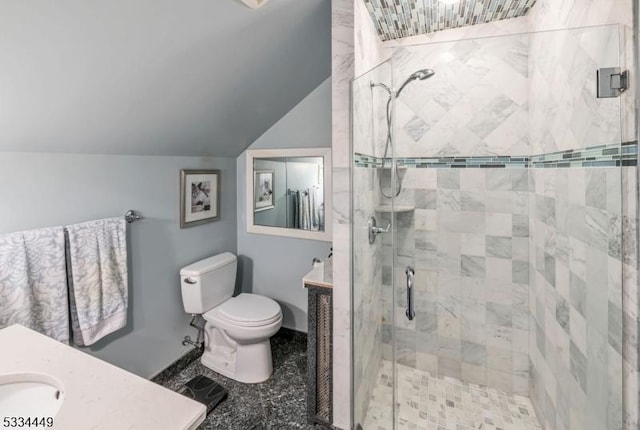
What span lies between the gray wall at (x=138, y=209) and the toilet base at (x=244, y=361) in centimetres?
32

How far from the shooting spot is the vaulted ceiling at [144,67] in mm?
1109

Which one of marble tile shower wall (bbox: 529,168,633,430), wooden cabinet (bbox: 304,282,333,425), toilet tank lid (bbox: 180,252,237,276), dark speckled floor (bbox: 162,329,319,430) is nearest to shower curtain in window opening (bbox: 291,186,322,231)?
toilet tank lid (bbox: 180,252,237,276)

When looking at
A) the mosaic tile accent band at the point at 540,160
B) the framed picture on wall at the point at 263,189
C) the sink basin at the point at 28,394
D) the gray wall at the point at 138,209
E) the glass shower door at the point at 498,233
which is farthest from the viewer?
the framed picture on wall at the point at 263,189

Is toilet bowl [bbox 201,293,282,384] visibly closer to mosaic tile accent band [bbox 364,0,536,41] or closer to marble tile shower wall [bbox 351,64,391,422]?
marble tile shower wall [bbox 351,64,391,422]

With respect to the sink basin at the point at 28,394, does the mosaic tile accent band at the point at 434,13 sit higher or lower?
higher

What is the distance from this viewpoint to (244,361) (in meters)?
2.16

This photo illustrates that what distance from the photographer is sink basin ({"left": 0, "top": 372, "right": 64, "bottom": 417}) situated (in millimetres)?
895

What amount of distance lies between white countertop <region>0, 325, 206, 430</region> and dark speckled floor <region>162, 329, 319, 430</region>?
1115mm

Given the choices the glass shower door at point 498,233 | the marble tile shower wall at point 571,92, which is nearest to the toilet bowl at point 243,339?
the glass shower door at point 498,233

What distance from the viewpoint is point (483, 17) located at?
6.29 ft

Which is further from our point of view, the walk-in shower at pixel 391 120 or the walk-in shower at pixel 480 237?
the walk-in shower at pixel 391 120

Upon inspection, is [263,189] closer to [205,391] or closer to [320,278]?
[320,278]

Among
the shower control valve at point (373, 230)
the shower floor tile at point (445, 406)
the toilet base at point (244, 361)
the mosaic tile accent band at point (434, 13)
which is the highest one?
the mosaic tile accent band at point (434, 13)

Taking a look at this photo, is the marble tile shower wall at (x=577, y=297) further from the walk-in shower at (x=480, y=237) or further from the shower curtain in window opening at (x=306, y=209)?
the shower curtain in window opening at (x=306, y=209)
